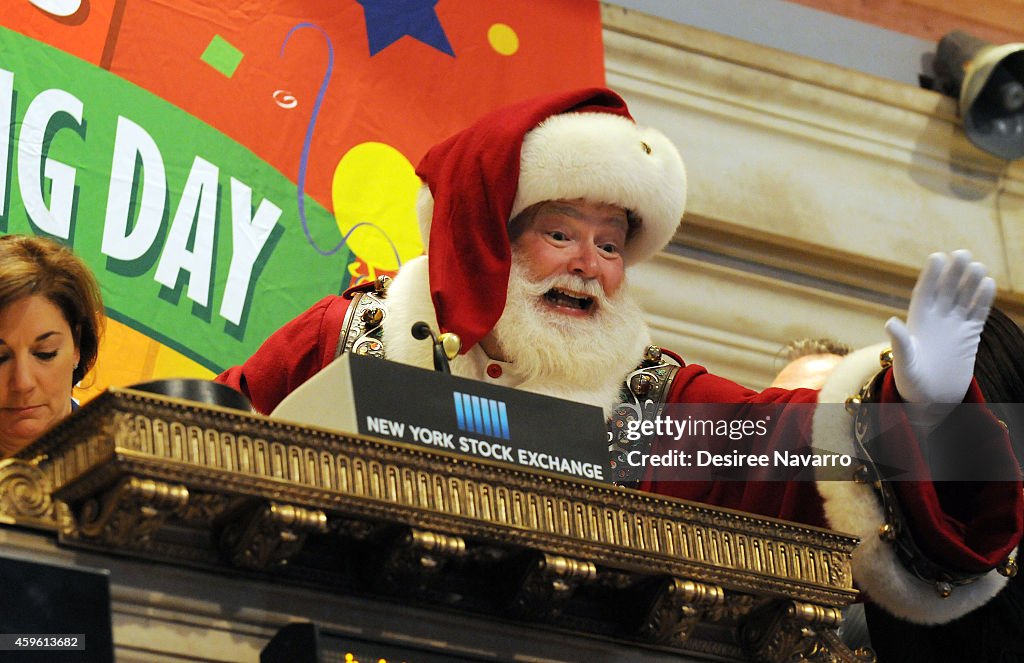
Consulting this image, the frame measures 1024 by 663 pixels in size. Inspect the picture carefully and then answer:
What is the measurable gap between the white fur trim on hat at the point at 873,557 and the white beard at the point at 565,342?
558 millimetres

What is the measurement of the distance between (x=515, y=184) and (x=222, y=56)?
96 centimetres

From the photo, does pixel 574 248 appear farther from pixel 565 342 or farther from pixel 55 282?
pixel 55 282

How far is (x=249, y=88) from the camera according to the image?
3.43m

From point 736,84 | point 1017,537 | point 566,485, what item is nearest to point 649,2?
point 736,84

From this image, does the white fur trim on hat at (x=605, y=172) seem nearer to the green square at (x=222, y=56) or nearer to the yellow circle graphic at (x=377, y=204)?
the yellow circle graphic at (x=377, y=204)

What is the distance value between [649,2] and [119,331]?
233cm

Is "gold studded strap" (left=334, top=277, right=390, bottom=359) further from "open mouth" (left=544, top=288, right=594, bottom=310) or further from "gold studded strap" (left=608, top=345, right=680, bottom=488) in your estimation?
"gold studded strap" (left=608, top=345, right=680, bottom=488)

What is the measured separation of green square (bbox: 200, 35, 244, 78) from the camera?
3369 millimetres

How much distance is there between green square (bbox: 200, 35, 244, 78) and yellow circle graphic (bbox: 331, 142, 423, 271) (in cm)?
31

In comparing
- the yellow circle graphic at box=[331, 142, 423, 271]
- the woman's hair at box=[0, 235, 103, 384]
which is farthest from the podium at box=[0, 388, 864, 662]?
the yellow circle graphic at box=[331, 142, 423, 271]

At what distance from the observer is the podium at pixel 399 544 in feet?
4.95

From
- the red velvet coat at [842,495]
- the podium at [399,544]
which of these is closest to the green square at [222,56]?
the red velvet coat at [842,495]

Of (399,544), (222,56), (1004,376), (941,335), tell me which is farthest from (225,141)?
(399,544)

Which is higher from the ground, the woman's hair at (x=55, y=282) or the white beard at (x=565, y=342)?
the woman's hair at (x=55, y=282)
